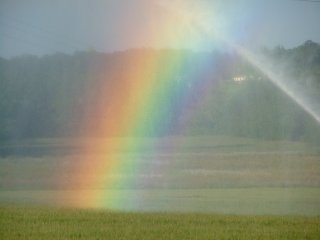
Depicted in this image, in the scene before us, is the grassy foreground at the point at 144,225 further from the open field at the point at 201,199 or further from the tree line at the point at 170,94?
the tree line at the point at 170,94

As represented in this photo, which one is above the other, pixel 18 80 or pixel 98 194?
pixel 18 80

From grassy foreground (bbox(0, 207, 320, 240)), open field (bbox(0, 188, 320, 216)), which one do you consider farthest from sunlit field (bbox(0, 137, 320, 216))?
grassy foreground (bbox(0, 207, 320, 240))

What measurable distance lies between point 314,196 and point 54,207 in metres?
8.03

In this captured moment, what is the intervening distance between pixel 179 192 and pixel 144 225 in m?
6.91

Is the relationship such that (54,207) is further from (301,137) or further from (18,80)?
(301,137)

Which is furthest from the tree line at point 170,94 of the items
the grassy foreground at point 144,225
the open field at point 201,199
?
the grassy foreground at point 144,225

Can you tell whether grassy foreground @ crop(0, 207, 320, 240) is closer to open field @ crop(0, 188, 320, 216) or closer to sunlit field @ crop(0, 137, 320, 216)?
open field @ crop(0, 188, 320, 216)

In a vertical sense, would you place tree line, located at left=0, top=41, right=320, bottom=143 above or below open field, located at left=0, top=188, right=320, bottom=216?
above

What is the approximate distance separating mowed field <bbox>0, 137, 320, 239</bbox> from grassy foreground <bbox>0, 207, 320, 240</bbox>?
0.07 ft

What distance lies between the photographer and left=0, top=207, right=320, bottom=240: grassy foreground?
13789 millimetres

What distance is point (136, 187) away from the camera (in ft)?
75.4

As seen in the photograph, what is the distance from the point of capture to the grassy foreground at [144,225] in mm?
13789

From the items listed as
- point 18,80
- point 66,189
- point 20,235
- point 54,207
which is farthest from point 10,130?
point 20,235

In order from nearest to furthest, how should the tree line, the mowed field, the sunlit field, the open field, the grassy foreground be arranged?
1. the grassy foreground
2. the mowed field
3. the open field
4. the sunlit field
5. the tree line
